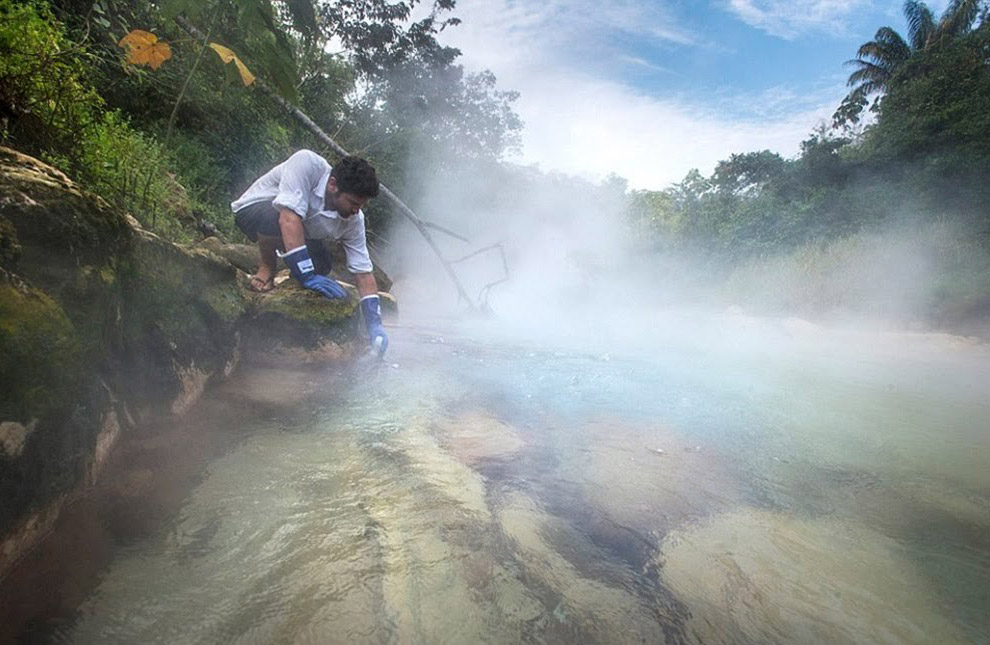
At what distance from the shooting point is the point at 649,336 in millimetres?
7434

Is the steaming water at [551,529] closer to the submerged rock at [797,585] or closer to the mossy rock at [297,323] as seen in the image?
the submerged rock at [797,585]

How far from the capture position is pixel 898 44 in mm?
17906

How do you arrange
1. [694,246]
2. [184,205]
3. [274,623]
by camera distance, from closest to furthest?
[274,623]
[184,205]
[694,246]

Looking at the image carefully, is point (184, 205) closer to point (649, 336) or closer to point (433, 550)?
point (433, 550)

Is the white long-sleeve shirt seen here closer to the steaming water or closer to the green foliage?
Answer: the green foliage

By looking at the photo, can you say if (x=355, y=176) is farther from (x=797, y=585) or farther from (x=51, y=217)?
(x=797, y=585)

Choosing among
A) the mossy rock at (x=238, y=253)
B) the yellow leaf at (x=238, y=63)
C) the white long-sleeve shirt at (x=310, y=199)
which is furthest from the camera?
the mossy rock at (x=238, y=253)

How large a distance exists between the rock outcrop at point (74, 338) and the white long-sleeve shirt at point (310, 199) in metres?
0.78

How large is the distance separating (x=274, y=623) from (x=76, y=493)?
80 cm

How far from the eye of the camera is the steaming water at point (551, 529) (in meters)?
1.05

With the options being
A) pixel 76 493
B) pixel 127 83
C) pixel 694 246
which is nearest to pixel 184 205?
pixel 127 83

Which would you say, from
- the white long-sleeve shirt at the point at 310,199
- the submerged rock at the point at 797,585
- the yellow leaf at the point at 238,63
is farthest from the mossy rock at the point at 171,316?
the submerged rock at the point at 797,585

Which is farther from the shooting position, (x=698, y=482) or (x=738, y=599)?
(x=698, y=482)

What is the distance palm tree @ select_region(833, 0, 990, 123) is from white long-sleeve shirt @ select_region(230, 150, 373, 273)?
842 inches
